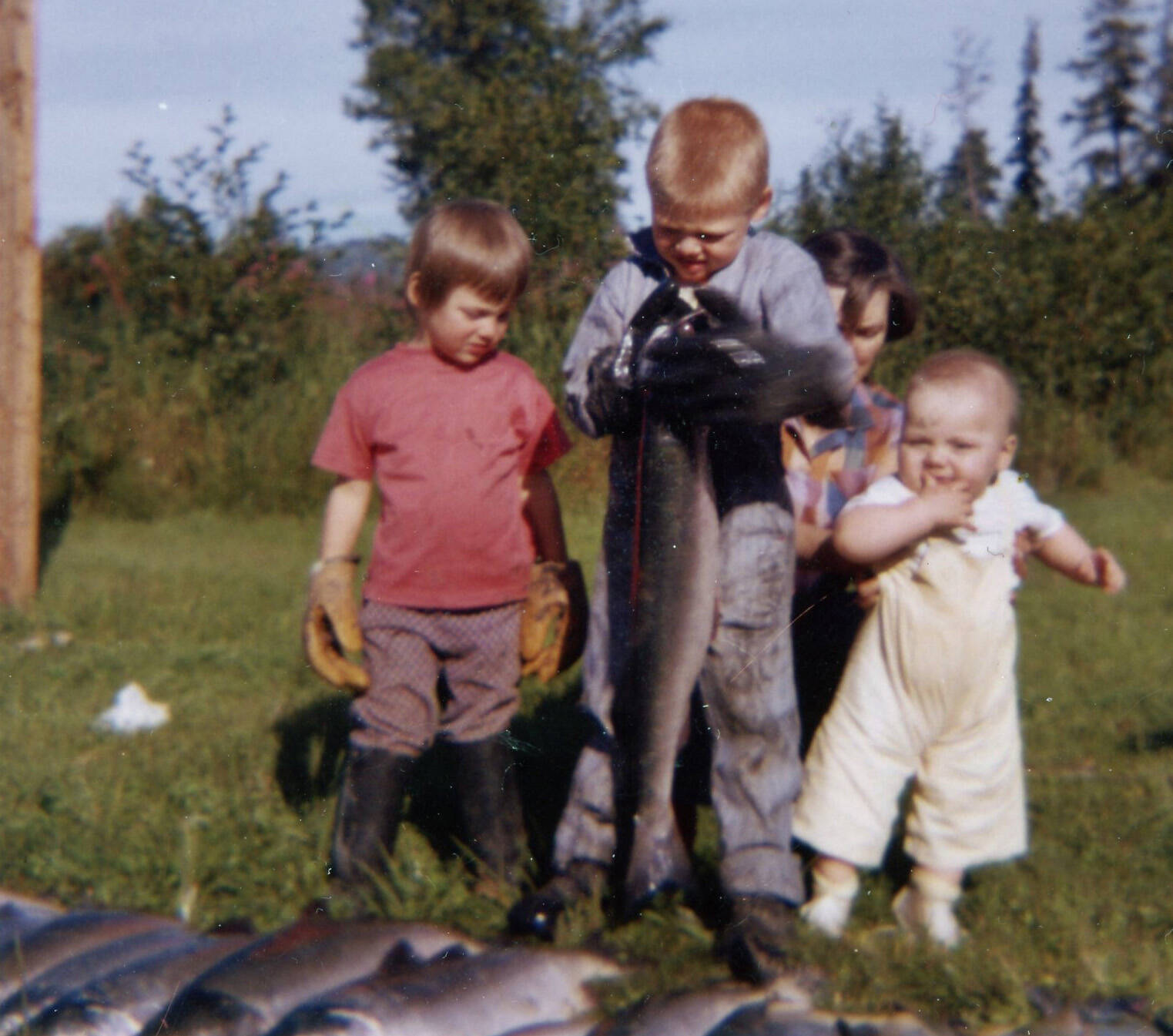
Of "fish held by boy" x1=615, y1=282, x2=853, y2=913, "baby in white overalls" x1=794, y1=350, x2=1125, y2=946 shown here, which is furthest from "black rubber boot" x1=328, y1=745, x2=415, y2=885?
"baby in white overalls" x1=794, y1=350, x2=1125, y2=946

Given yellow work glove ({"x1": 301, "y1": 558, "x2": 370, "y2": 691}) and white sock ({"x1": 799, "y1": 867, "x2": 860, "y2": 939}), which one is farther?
yellow work glove ({"x1": 301, "y1": 558, "x2": 370, "y2": 691})

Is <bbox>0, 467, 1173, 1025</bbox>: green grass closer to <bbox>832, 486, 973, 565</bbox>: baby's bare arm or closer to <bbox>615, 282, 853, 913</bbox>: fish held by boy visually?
<bbox>615, 282, 853, 913</bbox>: fish held by boy

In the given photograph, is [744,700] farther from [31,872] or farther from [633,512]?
[31,872]

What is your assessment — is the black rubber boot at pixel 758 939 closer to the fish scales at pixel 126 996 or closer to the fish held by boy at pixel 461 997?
the fish held by boy at pixel 461 997

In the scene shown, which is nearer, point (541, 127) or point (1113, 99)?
point (541, 127)

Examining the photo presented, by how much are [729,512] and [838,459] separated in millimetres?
706

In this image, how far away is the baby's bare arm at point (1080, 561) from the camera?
11.5 ft

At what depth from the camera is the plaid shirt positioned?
372cm

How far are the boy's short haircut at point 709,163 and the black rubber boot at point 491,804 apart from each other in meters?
1.58

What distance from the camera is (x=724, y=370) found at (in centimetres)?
276

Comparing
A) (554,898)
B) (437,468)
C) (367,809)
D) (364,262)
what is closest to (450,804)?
(367,809)

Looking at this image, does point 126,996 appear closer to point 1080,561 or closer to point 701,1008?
point 701,1008

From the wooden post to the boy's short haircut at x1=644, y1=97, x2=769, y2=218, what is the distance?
221 inches

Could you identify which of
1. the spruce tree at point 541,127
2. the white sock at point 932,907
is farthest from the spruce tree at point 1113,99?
the white sock at point 932,907
